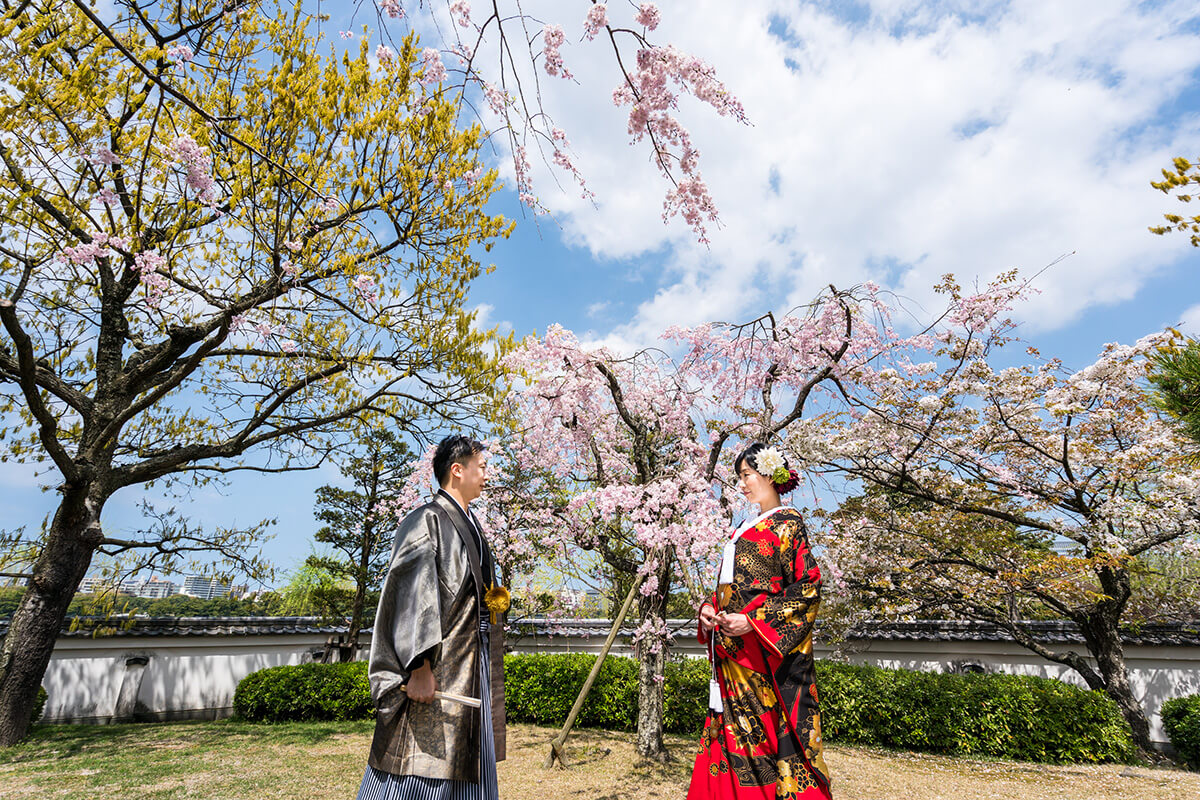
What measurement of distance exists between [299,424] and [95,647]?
17.6 ft

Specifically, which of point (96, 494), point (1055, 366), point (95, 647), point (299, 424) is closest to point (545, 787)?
point (299, 424)

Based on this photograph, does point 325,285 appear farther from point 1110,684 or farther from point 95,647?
point 1110,684

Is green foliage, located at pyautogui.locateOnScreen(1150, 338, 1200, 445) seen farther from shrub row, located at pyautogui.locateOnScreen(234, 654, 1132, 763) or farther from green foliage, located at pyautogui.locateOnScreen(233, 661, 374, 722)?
green foliage, located at pyautogui.locateOnScreen(233, 661, 374, 722)

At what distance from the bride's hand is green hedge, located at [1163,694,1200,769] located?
9272 mm

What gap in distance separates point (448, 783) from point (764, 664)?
1495mm

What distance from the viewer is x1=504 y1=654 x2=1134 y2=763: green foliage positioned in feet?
26.3

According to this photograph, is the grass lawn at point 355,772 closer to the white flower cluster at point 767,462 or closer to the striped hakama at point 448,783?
the striped hakama at point 448,783

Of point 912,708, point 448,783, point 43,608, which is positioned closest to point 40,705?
point 43,608

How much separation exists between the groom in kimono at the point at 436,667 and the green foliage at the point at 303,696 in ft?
28.8

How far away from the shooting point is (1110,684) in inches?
325

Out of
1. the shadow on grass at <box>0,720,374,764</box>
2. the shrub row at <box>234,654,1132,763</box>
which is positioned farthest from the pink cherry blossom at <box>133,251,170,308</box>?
the shrub row at <box>234,654,1132,763</box>

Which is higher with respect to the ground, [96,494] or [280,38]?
[280,38]

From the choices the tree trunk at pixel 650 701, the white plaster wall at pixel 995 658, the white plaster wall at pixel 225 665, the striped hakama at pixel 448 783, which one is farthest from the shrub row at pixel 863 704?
the striped hakama at pixel 448 783

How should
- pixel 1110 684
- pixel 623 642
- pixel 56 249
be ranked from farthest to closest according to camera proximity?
pixel 623 642
pixel 1110 684
pixel 56 249
